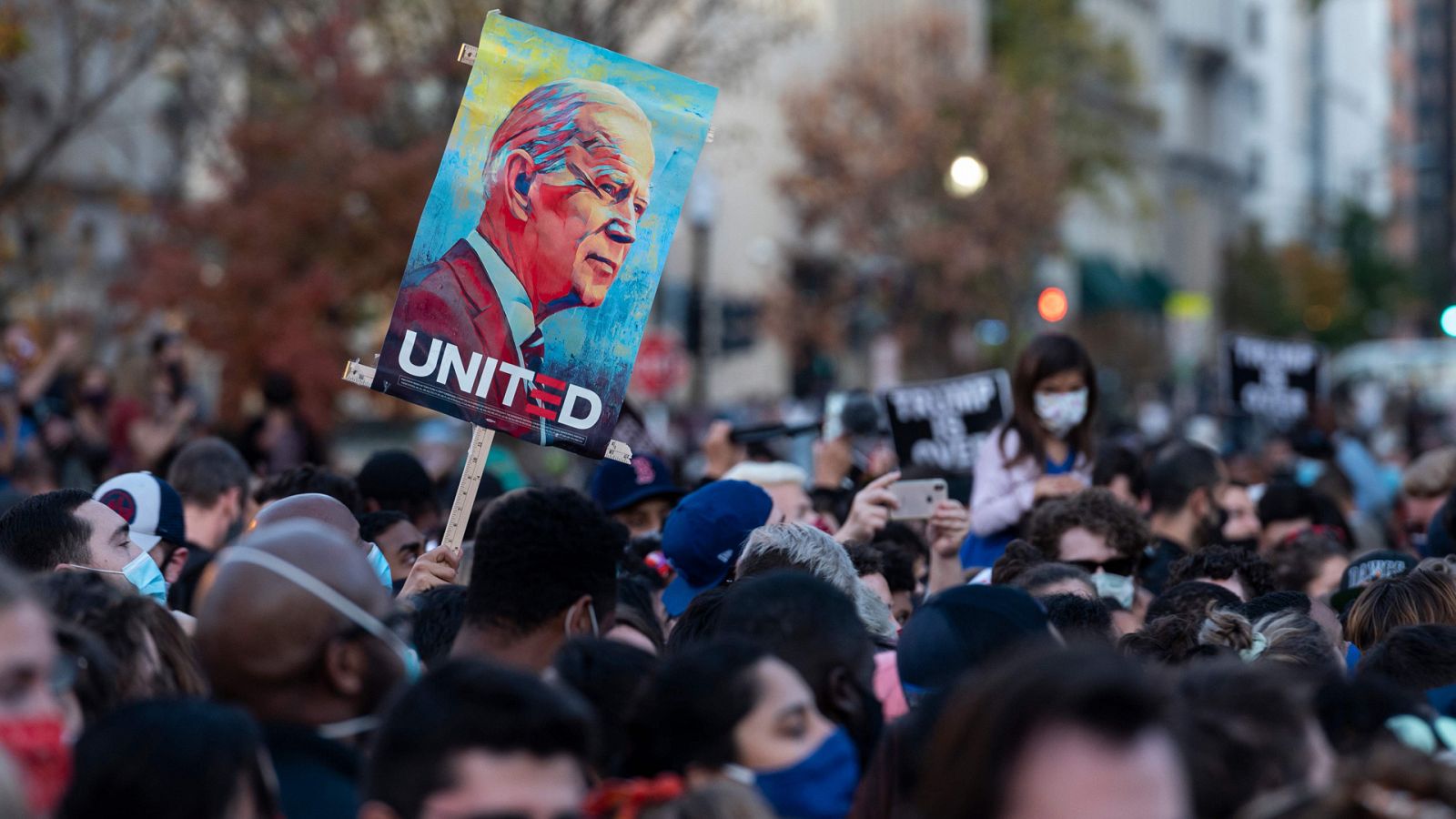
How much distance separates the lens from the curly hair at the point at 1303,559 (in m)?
8.54

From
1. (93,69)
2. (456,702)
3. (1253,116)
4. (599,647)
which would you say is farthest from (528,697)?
(1253,116)

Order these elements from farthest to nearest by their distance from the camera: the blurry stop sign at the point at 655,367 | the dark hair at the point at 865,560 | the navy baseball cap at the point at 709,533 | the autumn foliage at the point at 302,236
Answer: the blurry stop sign at the point at 655,367
the autumn foliage at the point at 302,236
the dark hair at the point at 865,560
the navy baseball cap at the point at 709,533

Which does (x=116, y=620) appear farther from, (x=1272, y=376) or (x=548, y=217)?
(x=1272, y=376)

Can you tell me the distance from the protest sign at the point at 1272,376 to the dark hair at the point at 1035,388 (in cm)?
695

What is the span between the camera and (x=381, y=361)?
20.7 ft

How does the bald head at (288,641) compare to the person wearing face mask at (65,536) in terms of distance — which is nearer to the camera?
the bald head at (288,641)

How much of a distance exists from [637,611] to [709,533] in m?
1.02

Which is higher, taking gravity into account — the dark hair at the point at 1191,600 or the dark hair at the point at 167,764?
the dark hair at the point at 1191,600

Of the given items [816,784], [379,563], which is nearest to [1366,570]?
[379,563]

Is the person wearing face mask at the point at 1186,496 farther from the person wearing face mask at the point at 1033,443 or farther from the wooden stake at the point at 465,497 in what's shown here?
the wooden stake at the point at 465,497

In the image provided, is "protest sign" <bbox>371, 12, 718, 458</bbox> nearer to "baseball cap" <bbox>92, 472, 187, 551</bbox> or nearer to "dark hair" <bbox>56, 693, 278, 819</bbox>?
"baseball cap" <bbox>92, 472, 187, 551</bbox>

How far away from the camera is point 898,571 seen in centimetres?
768

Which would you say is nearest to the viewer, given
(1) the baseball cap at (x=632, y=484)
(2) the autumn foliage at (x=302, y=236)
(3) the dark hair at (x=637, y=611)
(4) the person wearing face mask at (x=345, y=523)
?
(3) the dark hair at (x=637, y=611)

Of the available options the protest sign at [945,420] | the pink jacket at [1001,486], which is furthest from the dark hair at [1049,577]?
the protest sign at [945,420]
